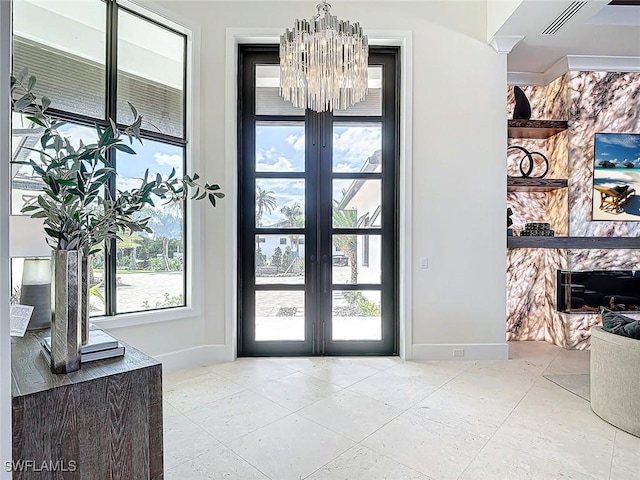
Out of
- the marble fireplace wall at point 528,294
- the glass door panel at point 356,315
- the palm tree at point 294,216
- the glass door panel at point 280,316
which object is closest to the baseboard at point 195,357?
the glass door panel at point 280,316

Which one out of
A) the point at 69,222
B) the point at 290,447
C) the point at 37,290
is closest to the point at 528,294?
the point at 290,447

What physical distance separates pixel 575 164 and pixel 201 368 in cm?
477

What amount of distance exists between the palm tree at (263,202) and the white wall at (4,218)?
9.35 feet

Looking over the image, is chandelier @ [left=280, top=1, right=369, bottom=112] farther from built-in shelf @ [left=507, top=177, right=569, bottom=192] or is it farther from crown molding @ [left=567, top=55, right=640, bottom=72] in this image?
crown molding @ [left=567, top=55, right=640, bottom=72]

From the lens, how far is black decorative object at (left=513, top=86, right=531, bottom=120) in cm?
408

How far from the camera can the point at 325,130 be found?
3729 millimetres

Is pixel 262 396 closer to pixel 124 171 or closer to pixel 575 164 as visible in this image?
pixel 124 171

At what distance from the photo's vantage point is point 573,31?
3.54 m

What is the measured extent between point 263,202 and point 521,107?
3.30 m

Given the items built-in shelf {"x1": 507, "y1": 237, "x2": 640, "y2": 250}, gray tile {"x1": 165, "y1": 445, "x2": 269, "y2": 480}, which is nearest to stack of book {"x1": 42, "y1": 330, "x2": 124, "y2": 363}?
gray tile {"x1": 165, "y1": 445, "x2": 269, "y2": 480}

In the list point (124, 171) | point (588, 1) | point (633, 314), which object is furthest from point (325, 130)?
point (633, 314)

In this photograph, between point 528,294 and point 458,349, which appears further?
point 528,294

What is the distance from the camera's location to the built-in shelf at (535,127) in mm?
3941

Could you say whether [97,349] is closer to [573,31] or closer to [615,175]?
[573,31]
